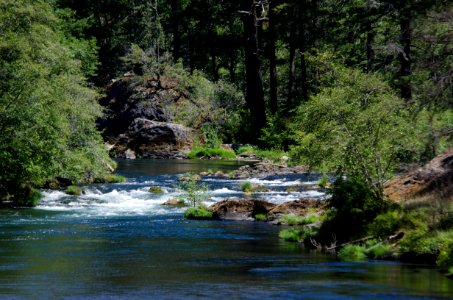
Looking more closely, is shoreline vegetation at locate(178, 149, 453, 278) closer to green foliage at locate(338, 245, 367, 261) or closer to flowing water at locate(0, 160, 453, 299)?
green foliage at locate(338, 245, 367, 261)

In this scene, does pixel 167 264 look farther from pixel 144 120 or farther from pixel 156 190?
pixel 144 120

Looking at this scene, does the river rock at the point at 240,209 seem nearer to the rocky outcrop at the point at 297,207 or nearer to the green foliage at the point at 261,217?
the green foliage at the point at 261,217

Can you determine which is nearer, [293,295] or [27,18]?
[293,295]

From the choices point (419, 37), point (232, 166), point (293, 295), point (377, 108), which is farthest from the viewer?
point (232, 166)

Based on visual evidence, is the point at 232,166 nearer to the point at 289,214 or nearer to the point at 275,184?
the point at 275,184

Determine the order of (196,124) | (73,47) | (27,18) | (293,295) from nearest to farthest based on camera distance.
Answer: (293,295)
(27,18)
(196,124)
(73,47)

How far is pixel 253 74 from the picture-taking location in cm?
6053

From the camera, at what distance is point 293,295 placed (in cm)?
1510

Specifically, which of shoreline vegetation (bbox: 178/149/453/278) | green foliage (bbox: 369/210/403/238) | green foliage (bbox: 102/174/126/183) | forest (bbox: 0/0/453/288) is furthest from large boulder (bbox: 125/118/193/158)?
green foliage (bbox: 369/210/403/238)

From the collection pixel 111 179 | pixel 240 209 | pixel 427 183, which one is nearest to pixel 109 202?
pixel 111 179

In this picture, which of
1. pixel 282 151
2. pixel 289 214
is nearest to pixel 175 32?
pixel 282 151

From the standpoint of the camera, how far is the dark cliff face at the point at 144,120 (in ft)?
209

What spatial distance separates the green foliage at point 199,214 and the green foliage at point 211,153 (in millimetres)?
31438

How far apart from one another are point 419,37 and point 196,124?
158ft
